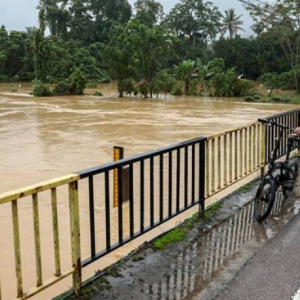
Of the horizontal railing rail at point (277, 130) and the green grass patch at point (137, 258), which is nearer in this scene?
the green grass patch at point (137, 258)

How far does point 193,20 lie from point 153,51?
28.5m

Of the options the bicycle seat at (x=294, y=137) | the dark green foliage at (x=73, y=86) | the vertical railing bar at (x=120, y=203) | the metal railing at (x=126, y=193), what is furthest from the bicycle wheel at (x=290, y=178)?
the dark green foliage at (x=73, y=86)

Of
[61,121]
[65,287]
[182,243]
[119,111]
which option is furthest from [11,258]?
[119,111]

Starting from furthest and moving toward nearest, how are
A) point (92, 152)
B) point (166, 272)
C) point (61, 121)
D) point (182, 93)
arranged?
point (182, 93) → point (61, 121) → point (92, 152) → point (166, 272)

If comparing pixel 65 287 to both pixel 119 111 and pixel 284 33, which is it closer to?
pixel 119 111

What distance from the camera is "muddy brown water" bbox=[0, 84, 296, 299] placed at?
16.2 feet

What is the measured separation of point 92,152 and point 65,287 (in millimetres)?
7418

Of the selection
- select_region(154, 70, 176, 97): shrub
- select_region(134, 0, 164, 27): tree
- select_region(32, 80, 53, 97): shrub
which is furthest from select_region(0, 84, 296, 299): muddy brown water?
select_region(134, 0, 164, 27): tree

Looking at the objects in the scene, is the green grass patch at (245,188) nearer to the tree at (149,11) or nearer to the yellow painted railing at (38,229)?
the yellow painted railing at (38,229)

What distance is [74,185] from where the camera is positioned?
296 cm

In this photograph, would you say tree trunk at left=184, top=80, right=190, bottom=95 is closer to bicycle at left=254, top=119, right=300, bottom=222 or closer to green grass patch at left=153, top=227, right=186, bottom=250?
bicycle at left=254, top=119, right=300, bottom=222

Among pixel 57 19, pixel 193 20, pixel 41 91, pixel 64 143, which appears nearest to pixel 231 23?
pixel 193 20

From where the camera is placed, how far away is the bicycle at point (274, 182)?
4.66 meters

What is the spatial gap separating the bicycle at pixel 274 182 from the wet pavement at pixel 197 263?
139 millimetres
